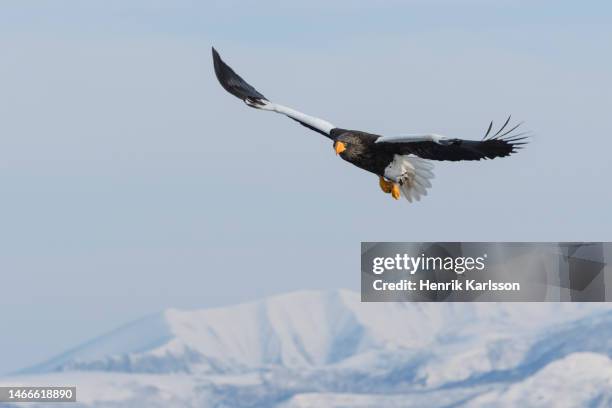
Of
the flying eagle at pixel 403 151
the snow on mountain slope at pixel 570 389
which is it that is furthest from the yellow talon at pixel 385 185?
the snow on mountain slope at pixel 570 389

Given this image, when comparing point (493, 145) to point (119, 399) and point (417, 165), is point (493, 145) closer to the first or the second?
point (417, 165)

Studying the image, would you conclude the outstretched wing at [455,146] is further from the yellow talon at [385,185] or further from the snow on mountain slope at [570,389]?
the snow on mountain slope at [570,389]

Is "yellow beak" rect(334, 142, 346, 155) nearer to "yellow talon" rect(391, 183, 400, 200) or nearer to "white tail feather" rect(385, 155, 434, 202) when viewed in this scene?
"white tail feather" rect(385, 155, 434, 202)

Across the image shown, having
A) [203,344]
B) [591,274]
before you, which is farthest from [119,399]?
[591,274]

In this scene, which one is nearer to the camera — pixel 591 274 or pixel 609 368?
pixel 591 274

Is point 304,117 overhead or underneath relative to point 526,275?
overhead

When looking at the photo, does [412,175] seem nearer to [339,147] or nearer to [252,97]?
[339,147]

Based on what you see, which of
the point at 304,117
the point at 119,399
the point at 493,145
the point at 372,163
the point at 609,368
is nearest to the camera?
the point at 493,145

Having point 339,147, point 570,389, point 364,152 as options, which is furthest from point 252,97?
point 570,389
